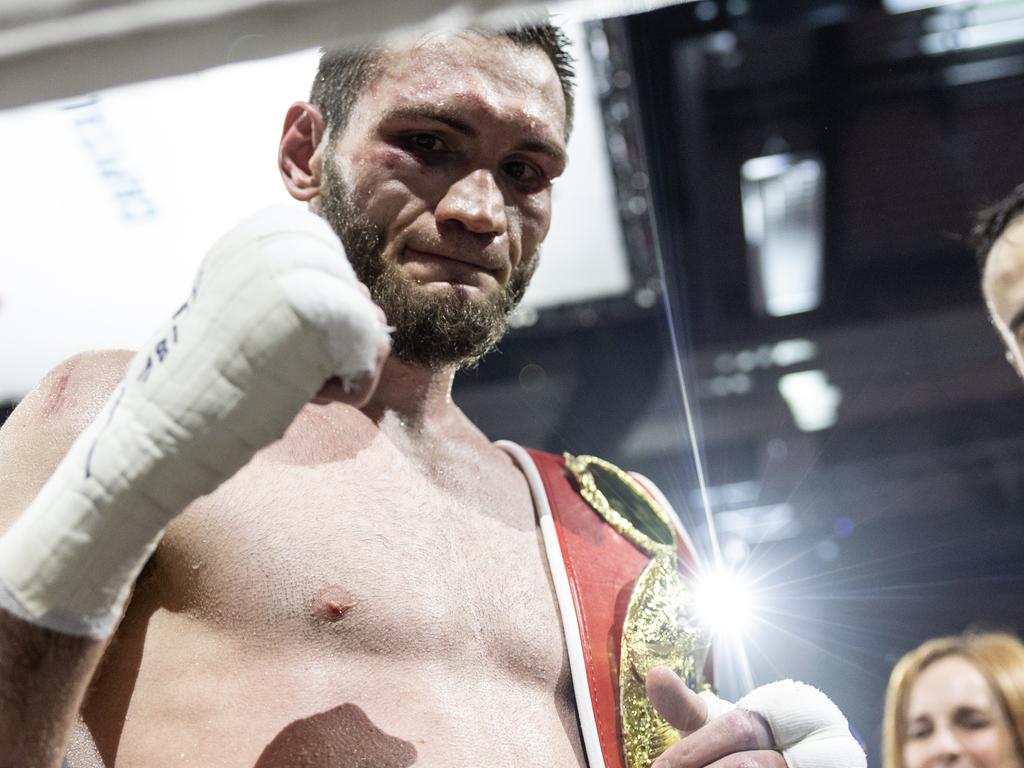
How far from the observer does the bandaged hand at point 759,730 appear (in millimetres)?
948

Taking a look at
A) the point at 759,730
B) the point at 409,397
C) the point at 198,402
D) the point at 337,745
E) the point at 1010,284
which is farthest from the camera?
the point at 1010,284

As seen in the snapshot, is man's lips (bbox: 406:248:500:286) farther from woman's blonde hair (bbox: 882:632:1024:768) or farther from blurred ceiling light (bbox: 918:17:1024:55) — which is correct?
woman's blonde hair (bbox: 882:632:1024:768)

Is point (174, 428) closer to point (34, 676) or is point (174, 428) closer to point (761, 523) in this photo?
point (34, 676)

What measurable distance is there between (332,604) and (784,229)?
6.11ft

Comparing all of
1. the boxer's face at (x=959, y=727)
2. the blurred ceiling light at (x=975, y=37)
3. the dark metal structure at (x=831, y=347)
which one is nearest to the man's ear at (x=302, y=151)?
the dark metal structure at (x=831, y=347)

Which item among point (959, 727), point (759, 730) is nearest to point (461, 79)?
point (759, 730)

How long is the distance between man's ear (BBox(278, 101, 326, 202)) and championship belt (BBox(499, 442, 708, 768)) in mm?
442

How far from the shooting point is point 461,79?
1074 millimetres

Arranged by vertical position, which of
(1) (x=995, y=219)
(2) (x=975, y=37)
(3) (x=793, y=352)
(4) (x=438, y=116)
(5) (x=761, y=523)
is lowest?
(5) (x=761, y=523)

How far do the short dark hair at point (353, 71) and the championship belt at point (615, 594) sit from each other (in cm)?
50

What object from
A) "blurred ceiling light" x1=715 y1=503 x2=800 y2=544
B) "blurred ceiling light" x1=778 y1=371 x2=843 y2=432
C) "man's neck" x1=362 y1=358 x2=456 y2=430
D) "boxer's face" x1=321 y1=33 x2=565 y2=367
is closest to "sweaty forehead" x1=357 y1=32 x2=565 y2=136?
"boxer's face" x1=321 y1=33 x2=565 y2=367

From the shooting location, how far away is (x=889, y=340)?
8.22ft

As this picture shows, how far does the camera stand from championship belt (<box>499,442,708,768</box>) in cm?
106

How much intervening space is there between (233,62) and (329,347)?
0.17 m
